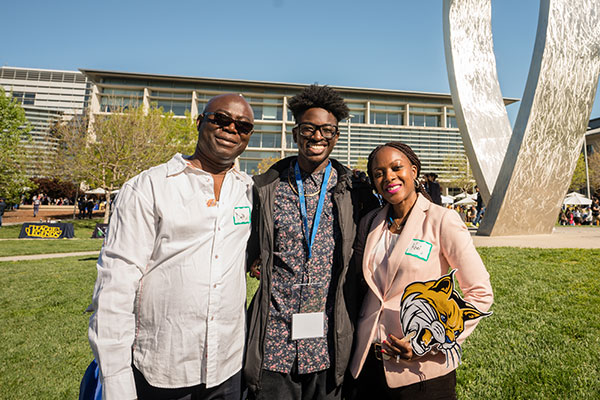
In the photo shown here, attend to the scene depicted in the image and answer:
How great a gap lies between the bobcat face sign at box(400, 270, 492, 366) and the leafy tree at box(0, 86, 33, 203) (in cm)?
2679

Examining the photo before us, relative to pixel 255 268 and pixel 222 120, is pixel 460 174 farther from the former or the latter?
pixel 222 120

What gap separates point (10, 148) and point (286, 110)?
4319 centimetres

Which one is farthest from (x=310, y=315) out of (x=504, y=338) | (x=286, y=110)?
(x=286, y=110)

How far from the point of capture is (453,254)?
5.24 feet

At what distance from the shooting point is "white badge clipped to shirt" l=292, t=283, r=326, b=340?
67.1 inches

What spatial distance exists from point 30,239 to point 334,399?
19.0m

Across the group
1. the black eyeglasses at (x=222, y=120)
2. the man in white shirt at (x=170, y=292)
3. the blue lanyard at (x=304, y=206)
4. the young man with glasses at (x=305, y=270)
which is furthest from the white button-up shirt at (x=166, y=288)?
the blue lanyard at (x=304, y=206)

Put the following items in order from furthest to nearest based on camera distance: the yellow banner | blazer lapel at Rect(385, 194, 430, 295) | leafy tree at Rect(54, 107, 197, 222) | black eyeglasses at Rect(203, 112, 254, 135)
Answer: leafy tree at Rect(54, 107, 197, 222)
the yellow banner
black eyeglasses at Rect(203, 112, 254, 135)
blazer lapel at Rect(385, 194, 430, 295)

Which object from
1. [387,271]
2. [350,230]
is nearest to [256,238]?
[350,230]

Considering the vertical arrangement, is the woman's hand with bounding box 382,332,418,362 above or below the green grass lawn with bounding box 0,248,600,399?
above

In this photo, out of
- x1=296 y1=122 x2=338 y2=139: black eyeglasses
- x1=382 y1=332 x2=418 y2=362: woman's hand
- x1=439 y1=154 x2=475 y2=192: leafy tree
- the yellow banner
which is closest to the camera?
x1=382 y1=332 x2=418 y2=362: woman's hand

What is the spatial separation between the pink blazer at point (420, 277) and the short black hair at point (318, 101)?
0.78 meters

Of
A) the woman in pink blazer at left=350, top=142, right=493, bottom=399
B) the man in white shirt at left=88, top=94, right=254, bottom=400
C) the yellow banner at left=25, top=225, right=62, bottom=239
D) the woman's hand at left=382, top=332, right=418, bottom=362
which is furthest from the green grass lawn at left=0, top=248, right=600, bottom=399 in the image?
the yellow banner at left=25, top=225, right=62, bottom=239

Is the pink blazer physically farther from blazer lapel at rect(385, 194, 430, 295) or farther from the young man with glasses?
the young man with glasses
